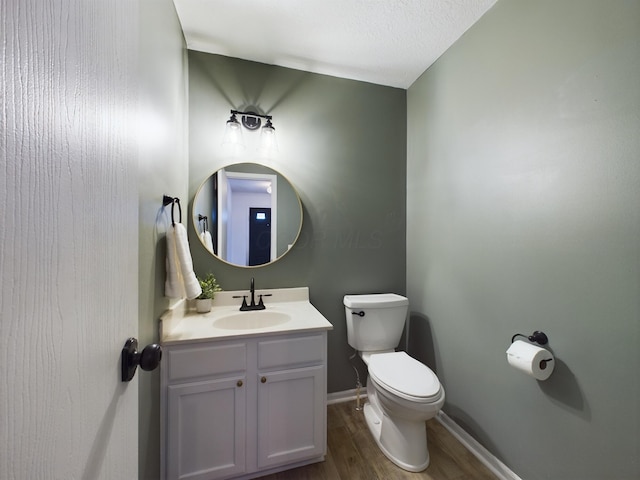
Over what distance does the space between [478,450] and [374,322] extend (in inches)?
35.3

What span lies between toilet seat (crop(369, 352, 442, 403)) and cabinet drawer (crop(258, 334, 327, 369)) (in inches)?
14.7

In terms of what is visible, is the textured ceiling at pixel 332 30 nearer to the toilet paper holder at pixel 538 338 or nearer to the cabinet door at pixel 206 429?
the toilet paper holder at pixel 538 338

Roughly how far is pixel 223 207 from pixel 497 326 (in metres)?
1.88

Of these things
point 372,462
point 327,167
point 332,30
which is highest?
point 332,30

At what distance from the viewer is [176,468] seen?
1.22 meters

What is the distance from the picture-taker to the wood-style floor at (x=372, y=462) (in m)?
1.38

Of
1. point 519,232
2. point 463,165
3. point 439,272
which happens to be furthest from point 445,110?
point 439,272

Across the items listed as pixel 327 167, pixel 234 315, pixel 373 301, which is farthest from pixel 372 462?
pixel 327 167

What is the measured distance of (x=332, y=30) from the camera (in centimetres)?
160

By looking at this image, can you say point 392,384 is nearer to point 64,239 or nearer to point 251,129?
point 64,239

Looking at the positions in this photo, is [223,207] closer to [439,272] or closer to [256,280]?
[256,280]

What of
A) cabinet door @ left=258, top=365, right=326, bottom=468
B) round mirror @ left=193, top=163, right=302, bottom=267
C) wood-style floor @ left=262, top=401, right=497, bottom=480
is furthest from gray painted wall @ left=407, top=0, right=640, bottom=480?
round mirror @ left=193, top=163, right=302, bottom=267

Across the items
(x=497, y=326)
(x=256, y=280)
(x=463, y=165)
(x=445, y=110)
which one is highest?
(x=445, y=110)

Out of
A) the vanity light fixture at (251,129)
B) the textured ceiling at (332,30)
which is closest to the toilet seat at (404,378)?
the vanity light fixture at (251,129)
